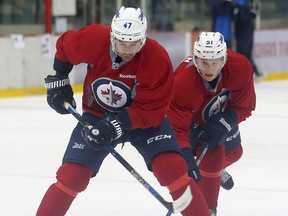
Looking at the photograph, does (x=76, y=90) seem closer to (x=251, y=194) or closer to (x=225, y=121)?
(x=251, y=194)

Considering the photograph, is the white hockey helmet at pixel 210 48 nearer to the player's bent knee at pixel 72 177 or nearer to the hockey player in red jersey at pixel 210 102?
the hockey player in red jersey at pixel 210 102

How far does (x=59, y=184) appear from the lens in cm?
385

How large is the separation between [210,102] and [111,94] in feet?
2.14

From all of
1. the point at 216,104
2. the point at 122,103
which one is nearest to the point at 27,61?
the point at 216,104

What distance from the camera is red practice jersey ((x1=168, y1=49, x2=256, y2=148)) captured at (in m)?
4.29

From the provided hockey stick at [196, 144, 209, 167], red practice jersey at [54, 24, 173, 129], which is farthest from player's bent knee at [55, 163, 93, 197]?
hockey stick at [196, 144, 209, 167]

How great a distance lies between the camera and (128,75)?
3.84 meters

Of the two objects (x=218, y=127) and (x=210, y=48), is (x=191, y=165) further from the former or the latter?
(x=210, y=48)

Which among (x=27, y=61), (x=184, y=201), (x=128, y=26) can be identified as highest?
(x=128, y=26)

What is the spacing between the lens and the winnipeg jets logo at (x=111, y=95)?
3.87 meters

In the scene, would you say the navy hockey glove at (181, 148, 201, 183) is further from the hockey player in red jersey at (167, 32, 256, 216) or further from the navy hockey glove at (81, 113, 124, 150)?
the navy hockey glove at (81, 113, 124, 150)

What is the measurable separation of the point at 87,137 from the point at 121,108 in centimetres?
22

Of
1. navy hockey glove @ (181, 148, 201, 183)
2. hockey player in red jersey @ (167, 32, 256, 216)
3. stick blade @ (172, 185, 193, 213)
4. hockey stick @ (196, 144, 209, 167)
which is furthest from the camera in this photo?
hockey stick @ (196, 144, 209, 167)

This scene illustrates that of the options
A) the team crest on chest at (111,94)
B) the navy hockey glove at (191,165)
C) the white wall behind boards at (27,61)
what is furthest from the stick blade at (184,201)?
the white wall behind boards at (27,61)
